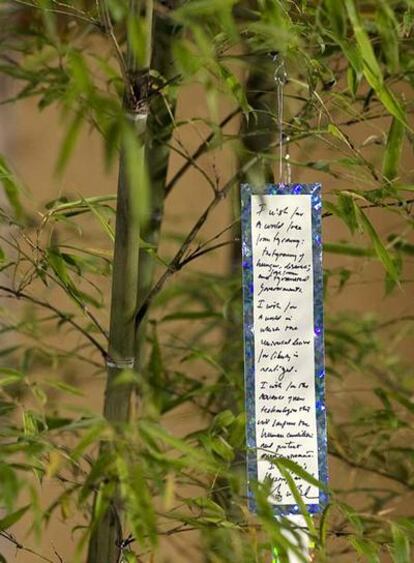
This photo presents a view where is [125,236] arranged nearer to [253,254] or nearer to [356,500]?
[253,254]

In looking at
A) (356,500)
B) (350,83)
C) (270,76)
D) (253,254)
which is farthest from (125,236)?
(356,500)

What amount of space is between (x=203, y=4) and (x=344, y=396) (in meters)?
1.00

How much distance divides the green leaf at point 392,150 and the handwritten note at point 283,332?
87 mm

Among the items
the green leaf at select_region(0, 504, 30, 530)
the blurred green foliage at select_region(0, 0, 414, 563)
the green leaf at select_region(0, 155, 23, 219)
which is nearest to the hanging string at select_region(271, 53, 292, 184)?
the blurred green foliage at select_region(0, 0, 414, 563)

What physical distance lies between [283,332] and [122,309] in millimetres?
138

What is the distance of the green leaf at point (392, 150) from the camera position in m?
0.81

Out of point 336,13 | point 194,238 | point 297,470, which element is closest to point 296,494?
point 297,470

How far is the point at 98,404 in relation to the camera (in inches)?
62.0

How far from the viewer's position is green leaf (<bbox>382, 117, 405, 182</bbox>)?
812mm

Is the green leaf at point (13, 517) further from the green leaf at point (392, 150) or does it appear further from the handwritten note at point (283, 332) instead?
the green leaf at point (392, 150)

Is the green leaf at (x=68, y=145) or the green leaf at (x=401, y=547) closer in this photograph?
the green leaf at (x=68, y=145)

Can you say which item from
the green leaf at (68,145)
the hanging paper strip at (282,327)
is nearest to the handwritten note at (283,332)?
the hanging paper strip at (282,327)

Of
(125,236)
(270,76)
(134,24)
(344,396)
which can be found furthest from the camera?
(344,396)

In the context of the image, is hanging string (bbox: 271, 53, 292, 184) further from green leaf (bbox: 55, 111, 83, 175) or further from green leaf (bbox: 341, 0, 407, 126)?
green leaf (bbox: 55, 111, 83, 175)
